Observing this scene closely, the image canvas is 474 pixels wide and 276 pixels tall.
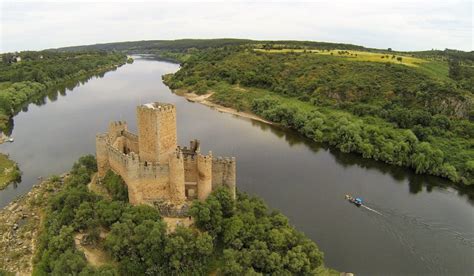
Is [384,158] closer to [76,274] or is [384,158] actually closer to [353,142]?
[353,142]

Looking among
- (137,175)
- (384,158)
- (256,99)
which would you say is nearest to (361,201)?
(384,158)

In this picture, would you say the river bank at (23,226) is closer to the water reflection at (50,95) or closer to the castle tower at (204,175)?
the castle tower at (204,175)

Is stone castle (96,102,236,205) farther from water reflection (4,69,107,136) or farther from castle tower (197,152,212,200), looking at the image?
water reflection (4,69,107,136)

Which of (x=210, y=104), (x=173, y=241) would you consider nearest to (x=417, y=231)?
(x=173, y=241)

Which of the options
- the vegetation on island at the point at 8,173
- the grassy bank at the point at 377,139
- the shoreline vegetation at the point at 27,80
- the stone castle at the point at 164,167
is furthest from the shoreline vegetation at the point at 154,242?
the grassy bank at the point at 377,139

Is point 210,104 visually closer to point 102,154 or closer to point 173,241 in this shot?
point 102,154

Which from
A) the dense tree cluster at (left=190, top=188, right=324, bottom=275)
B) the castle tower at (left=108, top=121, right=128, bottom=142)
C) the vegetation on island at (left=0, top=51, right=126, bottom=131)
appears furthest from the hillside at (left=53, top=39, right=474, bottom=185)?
the castle tower at (left=108, top=121, right=128, bottom=142)
